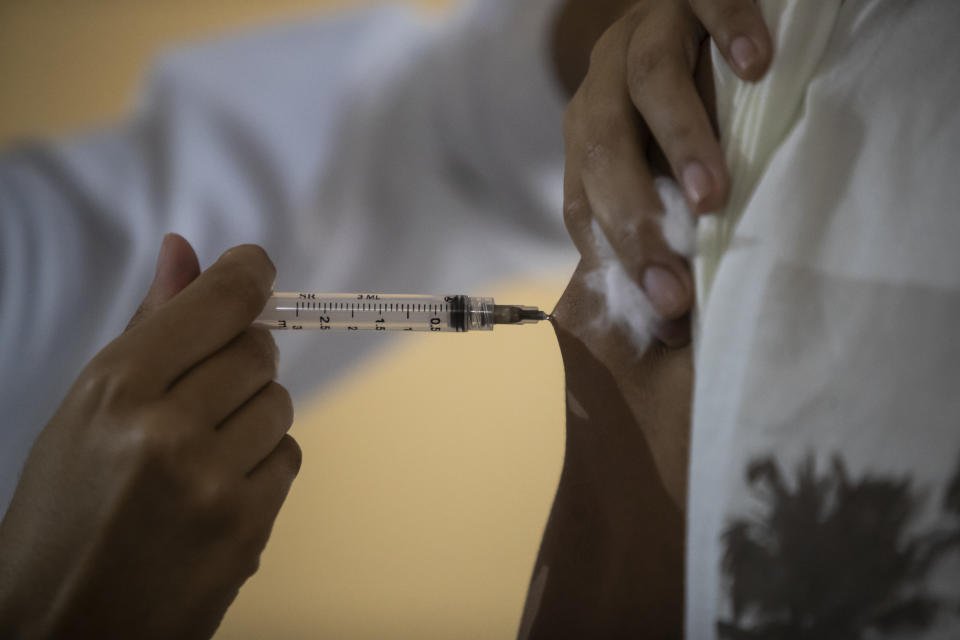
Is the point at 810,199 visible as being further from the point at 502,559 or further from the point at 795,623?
the point at 502,559

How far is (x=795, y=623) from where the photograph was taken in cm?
44

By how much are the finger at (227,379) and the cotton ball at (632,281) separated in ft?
1.19

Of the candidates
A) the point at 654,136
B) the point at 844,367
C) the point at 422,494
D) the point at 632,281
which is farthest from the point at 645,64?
the point at 422,494

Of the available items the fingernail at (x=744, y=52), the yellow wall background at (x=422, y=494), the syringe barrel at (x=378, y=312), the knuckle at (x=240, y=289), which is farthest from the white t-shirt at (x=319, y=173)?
the fingernail at (x=744, y=52)

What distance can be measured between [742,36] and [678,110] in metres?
0.08

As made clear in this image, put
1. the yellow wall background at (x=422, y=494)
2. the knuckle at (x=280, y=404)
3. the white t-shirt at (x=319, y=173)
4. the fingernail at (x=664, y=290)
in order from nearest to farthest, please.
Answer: the fingernail at (x=664, y=290), the knuckle at (x=280, y=404), the yellow wall background at (x=422, y=494), the white t-shirt at (x=319, y=173)

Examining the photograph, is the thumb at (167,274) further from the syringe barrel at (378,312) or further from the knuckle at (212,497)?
the knuckle at (212,497)

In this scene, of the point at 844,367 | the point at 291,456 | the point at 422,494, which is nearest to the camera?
the point at 844,367

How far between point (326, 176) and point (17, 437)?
74cm

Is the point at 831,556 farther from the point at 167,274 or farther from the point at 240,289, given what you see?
the point at 167,274

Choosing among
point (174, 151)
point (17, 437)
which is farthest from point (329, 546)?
point (174, 151)

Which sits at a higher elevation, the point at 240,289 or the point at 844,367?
the point at 240,289

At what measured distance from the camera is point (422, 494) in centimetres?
94

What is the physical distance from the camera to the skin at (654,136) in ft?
1.67
